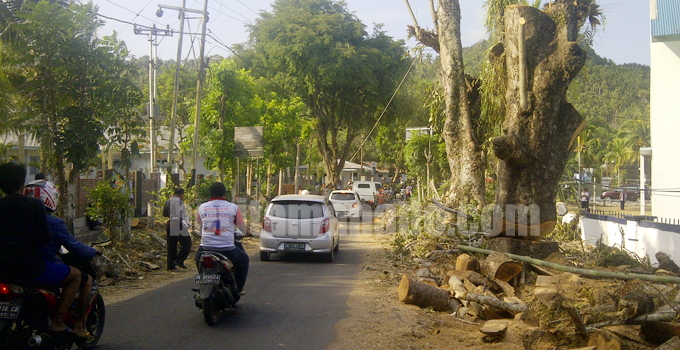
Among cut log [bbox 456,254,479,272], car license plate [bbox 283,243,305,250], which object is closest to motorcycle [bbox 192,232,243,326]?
cut log [bbox 456,254,479,272]

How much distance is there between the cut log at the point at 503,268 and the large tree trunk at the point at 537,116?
1.30 m

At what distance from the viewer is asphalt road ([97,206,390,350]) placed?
19.1 ft

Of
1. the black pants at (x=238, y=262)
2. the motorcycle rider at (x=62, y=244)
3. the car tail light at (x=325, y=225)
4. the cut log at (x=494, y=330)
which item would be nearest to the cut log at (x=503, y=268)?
the cut log at (x=494, y=330)

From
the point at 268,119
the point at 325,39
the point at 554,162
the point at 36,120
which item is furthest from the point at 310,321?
the point at 325,39

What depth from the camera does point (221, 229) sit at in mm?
6805

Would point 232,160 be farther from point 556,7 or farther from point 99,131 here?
point 556,7

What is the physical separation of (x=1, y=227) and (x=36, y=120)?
238 inches

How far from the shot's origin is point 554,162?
9.67 meters

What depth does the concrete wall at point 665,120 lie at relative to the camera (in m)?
17.8

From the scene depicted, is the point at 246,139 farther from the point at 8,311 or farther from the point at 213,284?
the point at 8,311

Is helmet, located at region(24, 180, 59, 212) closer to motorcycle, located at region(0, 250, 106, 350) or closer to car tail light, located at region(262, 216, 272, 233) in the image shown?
motorcycle, located at region(0, 250, 106, 350)

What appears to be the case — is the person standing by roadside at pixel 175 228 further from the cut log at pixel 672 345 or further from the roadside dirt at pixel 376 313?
the cut log at pixel 672 345

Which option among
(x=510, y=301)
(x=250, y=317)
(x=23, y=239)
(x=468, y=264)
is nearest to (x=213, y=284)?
(x=250, y=317)

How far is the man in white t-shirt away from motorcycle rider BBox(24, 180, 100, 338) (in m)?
1.73
